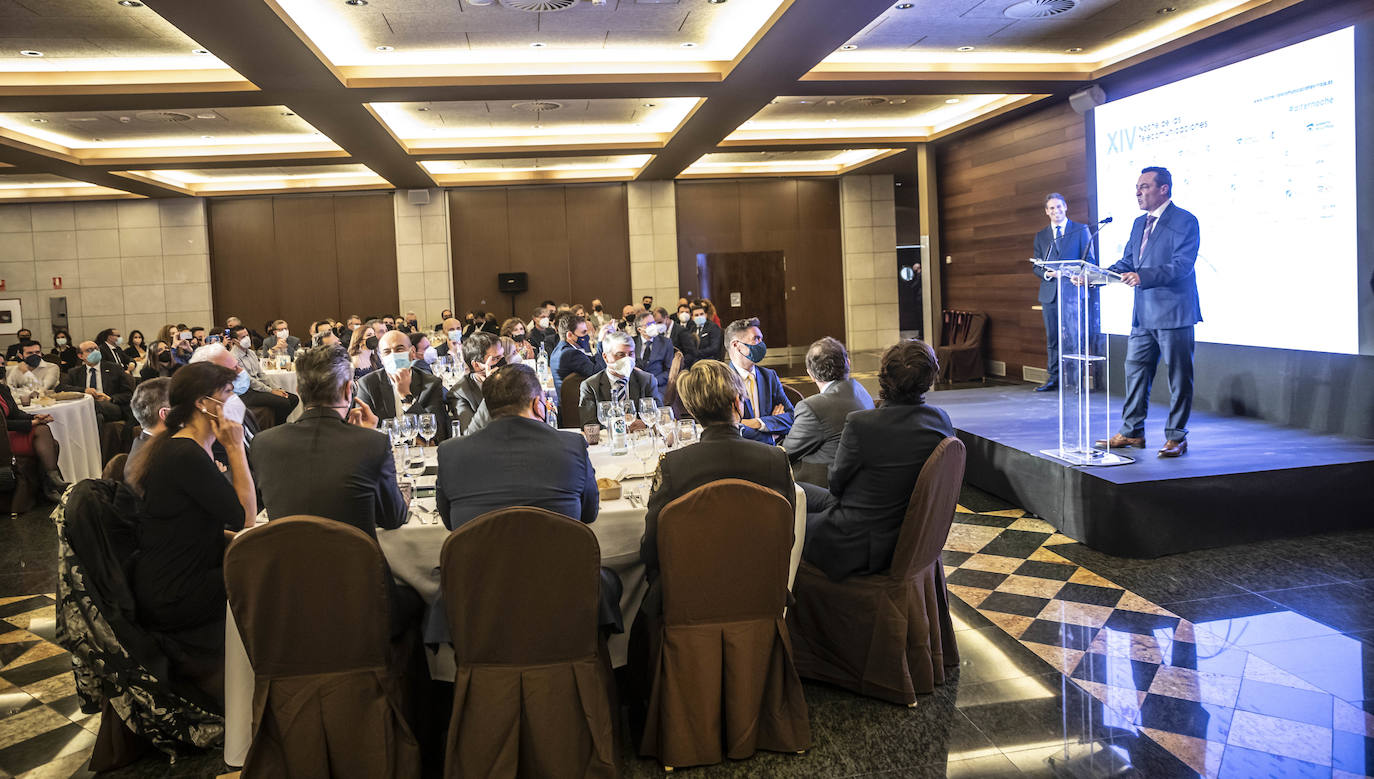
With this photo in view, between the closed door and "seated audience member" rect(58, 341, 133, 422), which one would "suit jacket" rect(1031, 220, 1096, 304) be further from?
"seated audience member" rect(58, 341, 133, 422)

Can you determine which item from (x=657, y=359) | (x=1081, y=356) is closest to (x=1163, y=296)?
(x=1081, y=356)

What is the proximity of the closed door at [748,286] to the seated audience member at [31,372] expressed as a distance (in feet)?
35.2

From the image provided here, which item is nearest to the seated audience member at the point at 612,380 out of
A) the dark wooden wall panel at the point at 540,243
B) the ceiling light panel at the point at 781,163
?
the ceiling light panel at the point at 781,163

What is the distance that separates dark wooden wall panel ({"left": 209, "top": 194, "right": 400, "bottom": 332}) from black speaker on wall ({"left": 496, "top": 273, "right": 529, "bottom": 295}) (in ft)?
6.40

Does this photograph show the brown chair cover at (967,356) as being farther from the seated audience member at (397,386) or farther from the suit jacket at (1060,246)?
the seated audience member at (397,386)

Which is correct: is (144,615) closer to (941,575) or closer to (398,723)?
(398,723)

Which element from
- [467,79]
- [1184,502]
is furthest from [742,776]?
[467,79]

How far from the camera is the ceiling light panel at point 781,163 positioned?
15360mm

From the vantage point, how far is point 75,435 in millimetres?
7684

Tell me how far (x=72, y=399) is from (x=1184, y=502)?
8486 mm

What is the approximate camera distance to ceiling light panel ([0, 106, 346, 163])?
1014 centimetres

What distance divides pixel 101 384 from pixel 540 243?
337 inches

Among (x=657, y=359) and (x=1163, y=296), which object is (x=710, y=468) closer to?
(x=1163, y=296)

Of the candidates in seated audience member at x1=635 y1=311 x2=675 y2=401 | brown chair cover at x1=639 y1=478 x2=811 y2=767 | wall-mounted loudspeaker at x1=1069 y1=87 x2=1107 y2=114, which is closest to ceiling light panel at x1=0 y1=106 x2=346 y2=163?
seated audience member at x1=635 y1=311 x2=675 y2=401
